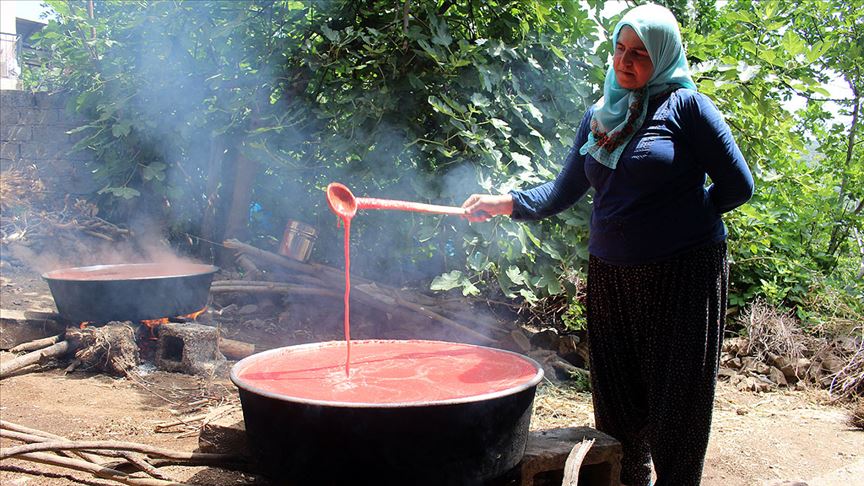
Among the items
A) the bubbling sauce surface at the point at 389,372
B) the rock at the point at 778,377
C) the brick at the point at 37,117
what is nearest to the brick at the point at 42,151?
the brick at the point at 37,117

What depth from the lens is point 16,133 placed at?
7703mm

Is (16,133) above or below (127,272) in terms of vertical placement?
above

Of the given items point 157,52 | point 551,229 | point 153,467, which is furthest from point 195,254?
point 153,467

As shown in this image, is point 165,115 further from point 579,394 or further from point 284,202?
point 579,394

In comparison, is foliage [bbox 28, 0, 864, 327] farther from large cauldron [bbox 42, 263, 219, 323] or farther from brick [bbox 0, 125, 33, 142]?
brick [bbox 0, 125, 33, 142]

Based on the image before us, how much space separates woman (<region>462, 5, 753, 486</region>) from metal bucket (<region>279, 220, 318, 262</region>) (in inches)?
Answer: 146

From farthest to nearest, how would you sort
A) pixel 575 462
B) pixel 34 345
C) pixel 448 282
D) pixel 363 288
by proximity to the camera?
pixel 363 288 < pixel 34 345 < pixel 448 282 < pixel 575 462

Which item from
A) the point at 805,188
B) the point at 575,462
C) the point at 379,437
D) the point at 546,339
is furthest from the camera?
the point at 805,188

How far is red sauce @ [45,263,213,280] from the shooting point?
174 inches

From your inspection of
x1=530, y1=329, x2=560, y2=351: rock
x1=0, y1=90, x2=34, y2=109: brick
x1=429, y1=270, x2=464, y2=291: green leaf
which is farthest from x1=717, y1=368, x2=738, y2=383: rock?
x1=0, y1=90, x2=34, y2=109: brick

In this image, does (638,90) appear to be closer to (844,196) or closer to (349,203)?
(349,203)

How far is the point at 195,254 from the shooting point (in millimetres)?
6398

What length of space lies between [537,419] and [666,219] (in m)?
2.08

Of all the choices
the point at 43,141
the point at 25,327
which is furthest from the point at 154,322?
the point at 43,141
